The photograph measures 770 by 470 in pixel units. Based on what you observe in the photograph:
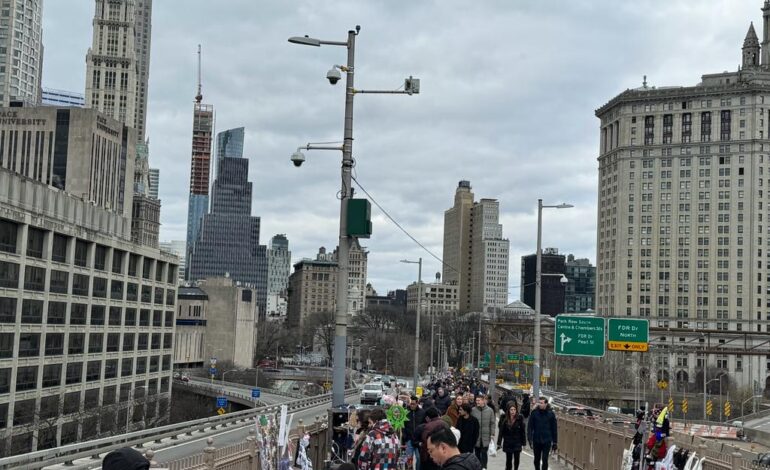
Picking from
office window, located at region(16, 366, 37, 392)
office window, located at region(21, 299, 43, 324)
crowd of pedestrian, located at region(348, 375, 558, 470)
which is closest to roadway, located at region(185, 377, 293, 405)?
office window, located at region(16, 366, 37, 392)

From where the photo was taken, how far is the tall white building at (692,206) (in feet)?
449

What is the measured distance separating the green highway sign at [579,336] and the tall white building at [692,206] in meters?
106

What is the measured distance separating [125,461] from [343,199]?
437 inches

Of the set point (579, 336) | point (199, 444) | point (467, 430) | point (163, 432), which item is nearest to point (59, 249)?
point (163, 432)

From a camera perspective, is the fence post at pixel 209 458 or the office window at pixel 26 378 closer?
the fence post at pixel 209 458

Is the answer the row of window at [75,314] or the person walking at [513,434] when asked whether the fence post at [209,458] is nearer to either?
the person walking at [513,434]

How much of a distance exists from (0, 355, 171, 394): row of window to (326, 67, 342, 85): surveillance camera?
168 ft

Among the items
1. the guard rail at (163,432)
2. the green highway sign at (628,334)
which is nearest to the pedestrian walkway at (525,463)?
the guard rail at (163,432)

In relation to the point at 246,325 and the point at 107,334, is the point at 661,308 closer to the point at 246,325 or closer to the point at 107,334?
the point at 246,325

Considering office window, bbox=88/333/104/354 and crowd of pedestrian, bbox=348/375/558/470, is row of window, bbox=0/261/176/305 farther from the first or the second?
crowd of pedestrian, bbox=348/375/558/470

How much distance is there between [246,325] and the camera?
491 ft

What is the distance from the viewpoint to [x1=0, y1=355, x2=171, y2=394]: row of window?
60.6m

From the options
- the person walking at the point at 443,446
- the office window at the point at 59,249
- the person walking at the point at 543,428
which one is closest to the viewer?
the person walking at the point at 443,446

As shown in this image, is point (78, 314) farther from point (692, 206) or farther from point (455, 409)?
point (692, 206)
